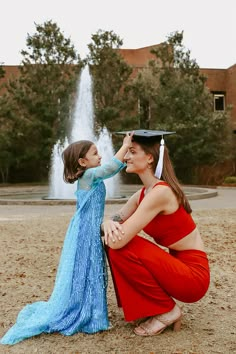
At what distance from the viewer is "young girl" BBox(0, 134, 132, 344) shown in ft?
10.6

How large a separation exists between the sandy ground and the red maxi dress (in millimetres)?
223

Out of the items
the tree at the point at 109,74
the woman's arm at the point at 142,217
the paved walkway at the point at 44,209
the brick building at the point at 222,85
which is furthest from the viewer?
the brick building at the point at 222,85

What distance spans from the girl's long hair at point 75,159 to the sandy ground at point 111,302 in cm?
107

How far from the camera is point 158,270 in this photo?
3.01 meters

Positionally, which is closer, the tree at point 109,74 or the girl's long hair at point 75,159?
the girl's long hair at point 75,159

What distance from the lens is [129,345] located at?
3.04m

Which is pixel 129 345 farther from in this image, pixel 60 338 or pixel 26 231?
pixel 26 231

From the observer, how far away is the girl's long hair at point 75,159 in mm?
3291

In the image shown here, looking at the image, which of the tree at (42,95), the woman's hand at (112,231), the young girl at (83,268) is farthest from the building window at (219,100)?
the woman's hand at (112,231)

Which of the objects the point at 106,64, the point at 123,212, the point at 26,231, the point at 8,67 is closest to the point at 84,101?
the point at 106,64

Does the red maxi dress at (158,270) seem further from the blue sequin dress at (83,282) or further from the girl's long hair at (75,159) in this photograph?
the girl's long hair at (75,159)

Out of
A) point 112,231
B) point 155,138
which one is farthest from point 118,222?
point 155,138

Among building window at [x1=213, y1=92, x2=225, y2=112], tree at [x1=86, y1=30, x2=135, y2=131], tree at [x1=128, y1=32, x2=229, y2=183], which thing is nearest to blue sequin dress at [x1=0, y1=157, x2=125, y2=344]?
tree at [x1=128, y1=32, x2=229, y2=183]

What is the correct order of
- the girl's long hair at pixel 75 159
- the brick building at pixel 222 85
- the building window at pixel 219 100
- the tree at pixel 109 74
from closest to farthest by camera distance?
the girl's long hair at pixel 75 159 → the tree at pixel 109 74 → the brick building at pixel 222 85 → the building window at pixel 219 100
